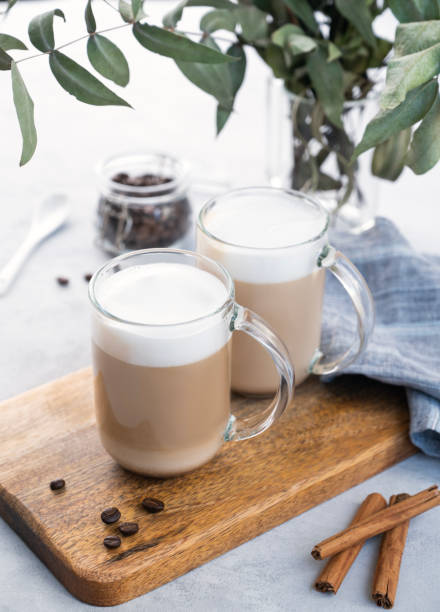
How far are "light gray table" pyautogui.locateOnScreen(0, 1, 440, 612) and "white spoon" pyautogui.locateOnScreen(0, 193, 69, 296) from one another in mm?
20

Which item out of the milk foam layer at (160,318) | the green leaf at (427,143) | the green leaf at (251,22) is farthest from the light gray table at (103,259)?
the green leaf at (251,22)

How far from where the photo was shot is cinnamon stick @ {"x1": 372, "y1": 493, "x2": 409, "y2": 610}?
837mm

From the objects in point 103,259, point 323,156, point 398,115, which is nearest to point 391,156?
point 323,156

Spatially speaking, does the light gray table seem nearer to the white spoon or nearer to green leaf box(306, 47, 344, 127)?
the white spoon

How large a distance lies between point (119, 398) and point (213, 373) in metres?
0.10

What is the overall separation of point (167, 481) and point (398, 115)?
1.56ft

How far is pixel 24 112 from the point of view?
0.77 metres

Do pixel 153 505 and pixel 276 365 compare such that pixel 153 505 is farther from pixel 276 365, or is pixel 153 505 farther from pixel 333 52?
pixel 333 52

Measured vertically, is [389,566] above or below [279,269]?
below

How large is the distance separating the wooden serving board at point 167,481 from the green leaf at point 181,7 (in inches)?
17.9

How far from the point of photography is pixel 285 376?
35.6 inches

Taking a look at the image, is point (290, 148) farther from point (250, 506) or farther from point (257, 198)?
point (250, 506)

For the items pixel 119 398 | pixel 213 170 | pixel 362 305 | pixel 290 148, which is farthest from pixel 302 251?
pixel 213 170

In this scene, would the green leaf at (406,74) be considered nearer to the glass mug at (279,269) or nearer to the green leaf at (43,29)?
the glass mug at (279,269)
